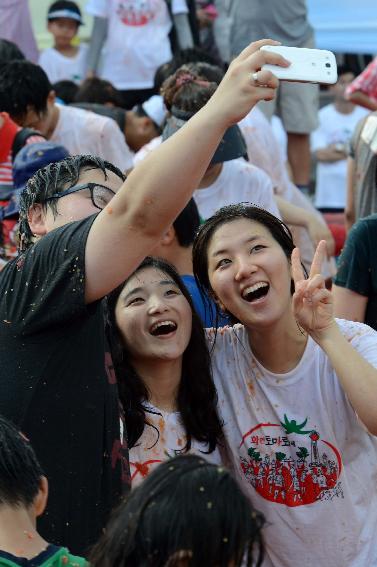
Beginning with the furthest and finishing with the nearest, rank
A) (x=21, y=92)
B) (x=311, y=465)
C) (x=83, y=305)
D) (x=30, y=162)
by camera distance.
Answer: (x=21, y=92) → (x=30, y=162) → (x=311, y=465) → (x=83, y=305)

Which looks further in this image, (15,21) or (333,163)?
(333,163)

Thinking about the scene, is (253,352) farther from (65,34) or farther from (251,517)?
(65,34)

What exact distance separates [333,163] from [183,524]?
8.45 meters

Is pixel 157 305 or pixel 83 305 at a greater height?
pixel 83 305

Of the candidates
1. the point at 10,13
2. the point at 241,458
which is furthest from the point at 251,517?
the point at 10,13

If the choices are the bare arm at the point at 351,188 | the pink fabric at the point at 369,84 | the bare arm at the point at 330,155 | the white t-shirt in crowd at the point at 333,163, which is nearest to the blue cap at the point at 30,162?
the bare arm at the point at 351,188

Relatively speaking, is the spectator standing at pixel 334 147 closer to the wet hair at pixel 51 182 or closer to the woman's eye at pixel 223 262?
the woman's eye at pixel 223 262

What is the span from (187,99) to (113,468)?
9.44 feet

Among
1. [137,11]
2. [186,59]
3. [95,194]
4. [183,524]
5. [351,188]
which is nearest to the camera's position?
[183,524]

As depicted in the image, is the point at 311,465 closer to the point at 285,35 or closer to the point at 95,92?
the point at 95,92

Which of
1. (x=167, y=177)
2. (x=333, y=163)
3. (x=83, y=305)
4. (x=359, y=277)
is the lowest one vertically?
(x=333, y=163)

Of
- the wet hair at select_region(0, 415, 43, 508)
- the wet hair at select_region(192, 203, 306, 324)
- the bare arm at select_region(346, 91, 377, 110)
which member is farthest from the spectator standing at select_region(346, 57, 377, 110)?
the wet hair at select_region(0, 415, 43, 508)

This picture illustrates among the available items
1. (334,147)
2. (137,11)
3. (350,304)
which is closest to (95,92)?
(137,11)

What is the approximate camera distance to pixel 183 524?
1958mm
